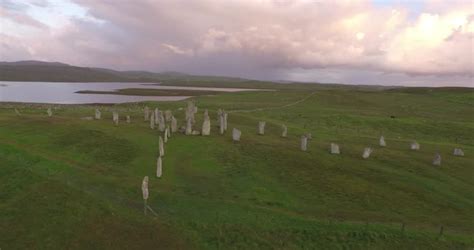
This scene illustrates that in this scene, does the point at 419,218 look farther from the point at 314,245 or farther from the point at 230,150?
the point at 230,150

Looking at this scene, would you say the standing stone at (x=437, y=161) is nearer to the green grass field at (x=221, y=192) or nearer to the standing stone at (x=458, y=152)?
the green grass field at (x=221, y=192)

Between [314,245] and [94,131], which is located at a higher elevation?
[94,131]

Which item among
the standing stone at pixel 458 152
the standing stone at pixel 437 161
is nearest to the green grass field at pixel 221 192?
the standing stone at pixel 437 161

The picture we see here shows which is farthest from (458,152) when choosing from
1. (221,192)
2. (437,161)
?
(221,192)

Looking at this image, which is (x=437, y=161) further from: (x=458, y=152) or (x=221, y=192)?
(x=221, y=192)

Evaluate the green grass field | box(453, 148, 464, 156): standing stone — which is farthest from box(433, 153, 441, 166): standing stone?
box(453, 148, 464, 156): standing stone

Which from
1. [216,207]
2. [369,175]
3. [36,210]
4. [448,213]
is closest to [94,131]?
[36,210]

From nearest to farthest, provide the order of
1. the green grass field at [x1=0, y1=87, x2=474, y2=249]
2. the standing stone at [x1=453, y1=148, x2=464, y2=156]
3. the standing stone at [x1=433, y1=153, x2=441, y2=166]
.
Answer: the green grass field at [x1=0, y1=87, x2=474, y2=249], the standing stone at [x1=433, y1=153, x2=441, y2=166], the standing stone at [x1=453, y1=148, x2=464, y2=156]

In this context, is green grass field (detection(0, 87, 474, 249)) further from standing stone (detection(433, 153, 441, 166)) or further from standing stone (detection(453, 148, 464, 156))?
standing stone (detection(453, 148, 464, 156))
